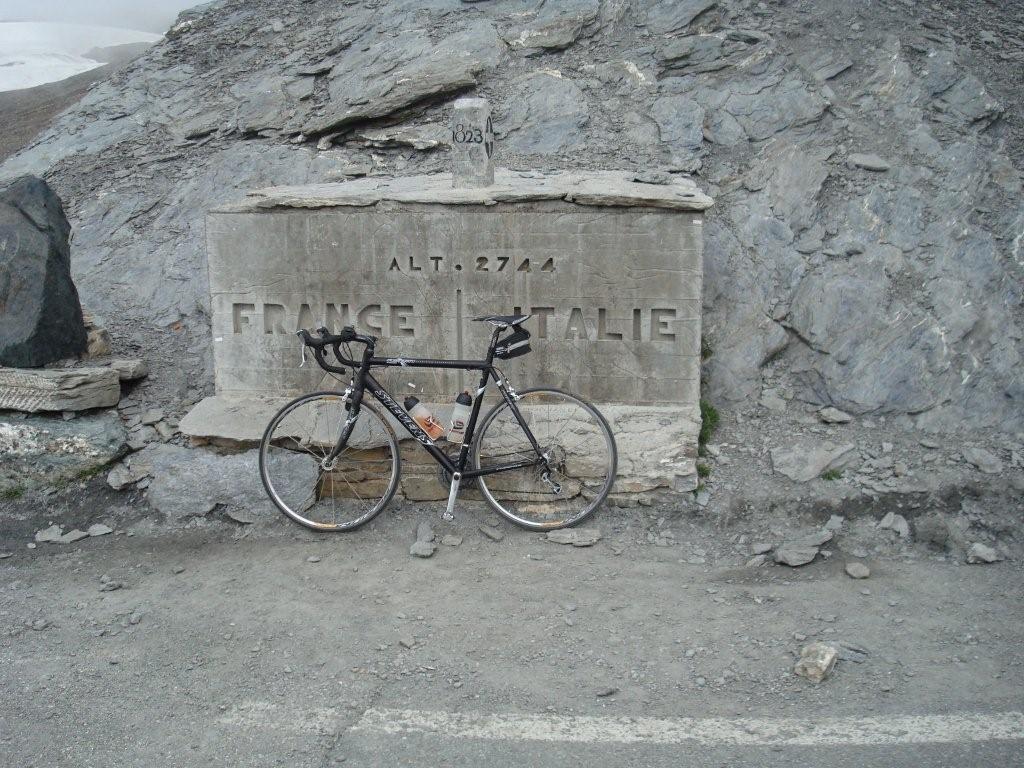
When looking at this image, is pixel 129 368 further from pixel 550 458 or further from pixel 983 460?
pixel 983 460

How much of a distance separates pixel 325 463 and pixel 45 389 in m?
2.43

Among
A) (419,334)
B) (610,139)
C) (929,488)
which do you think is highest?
(610,139)

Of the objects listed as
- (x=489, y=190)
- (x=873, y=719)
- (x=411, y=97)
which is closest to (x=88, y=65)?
(x=411, y=97)

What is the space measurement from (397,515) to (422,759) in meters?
2.72

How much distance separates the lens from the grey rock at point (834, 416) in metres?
7.20

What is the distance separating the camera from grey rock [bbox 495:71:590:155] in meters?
9.70

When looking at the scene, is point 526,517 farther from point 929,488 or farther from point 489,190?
point 929,488

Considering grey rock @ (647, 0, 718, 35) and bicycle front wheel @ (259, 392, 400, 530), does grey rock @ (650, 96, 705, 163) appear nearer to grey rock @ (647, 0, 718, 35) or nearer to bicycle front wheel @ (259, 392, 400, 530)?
grey rock @ (647, 0, 718, 35)

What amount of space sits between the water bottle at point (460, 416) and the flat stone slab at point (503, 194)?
1420 mm

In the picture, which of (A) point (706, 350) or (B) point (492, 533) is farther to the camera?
(A) point (706, 350)

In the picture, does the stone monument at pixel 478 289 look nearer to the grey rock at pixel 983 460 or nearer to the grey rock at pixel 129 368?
the grey rock at pixel 129 368

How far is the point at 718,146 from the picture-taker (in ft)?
30.7

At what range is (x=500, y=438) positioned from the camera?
260 inches

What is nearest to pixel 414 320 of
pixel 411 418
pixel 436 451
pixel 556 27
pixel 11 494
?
pixel 411 418
